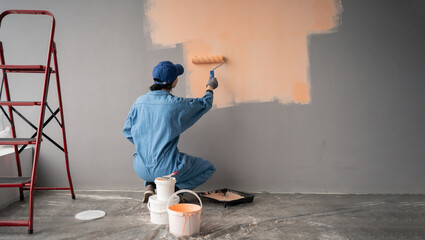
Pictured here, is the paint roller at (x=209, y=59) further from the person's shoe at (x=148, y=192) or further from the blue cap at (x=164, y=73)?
the person's shoe at (x=148, y=192)

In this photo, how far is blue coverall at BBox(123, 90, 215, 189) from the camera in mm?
2312

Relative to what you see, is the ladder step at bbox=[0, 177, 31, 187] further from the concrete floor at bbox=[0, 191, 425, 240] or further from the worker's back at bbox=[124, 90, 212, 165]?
the worker's back at bbox=[124, 90, 212, 165]

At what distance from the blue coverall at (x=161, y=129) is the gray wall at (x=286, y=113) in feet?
1.52

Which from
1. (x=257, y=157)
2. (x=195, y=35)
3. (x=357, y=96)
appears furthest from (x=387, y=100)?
(x=195, y=35)

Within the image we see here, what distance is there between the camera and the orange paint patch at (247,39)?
2705mm

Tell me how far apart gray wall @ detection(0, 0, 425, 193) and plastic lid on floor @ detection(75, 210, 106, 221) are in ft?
1.95

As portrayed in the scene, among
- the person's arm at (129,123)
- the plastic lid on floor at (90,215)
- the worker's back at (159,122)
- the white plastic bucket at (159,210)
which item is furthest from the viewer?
the person's arm at (129,123)

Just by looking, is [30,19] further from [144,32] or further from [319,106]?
[319,106]

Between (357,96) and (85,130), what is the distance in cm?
228

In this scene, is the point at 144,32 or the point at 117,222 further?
the point at 144,32

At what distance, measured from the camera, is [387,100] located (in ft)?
8.82

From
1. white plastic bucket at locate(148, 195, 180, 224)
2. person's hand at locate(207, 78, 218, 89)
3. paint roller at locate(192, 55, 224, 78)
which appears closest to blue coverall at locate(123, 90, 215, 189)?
person's hand at locate(207, 78, 218, 89)

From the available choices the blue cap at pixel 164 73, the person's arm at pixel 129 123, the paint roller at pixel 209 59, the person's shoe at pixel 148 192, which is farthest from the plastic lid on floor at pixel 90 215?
the paint roller at pixel 209 59

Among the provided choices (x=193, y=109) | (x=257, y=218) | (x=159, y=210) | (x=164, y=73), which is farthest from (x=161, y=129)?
(x=257, y=218)
